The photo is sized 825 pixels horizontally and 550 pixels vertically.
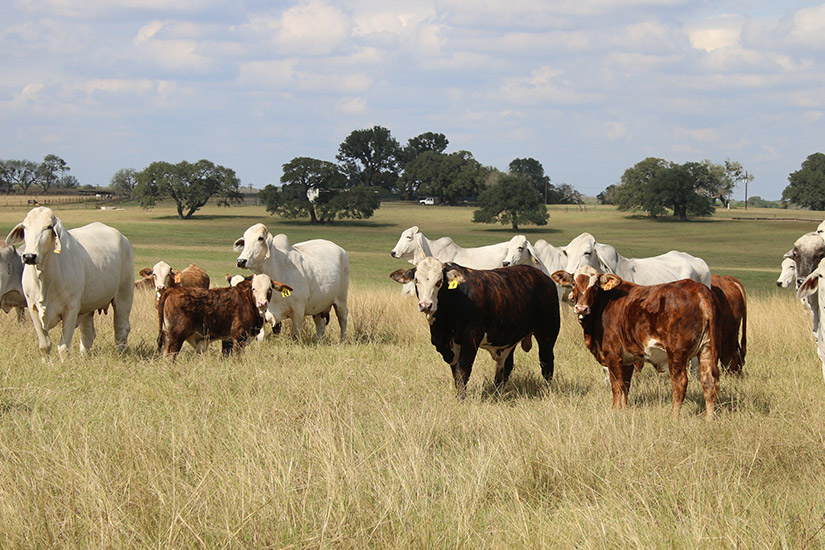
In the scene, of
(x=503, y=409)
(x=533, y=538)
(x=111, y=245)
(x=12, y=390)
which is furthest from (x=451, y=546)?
(x=111, y=245)

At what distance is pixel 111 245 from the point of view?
38.4 ft

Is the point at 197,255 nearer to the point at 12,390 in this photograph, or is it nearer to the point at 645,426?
the point at 12,390

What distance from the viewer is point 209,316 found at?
9.99 metres

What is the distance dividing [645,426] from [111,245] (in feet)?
27.0

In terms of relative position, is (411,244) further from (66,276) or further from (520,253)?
(66,276)

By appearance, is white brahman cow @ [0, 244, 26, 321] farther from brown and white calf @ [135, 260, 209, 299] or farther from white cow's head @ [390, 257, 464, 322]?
white cow's head @ [390, 257, 464, 322]

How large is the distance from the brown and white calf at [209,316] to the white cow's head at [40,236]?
146cm

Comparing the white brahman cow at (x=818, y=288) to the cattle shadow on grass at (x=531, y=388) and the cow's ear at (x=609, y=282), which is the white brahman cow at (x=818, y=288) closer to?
the cow's ear at (x=609, y=282)

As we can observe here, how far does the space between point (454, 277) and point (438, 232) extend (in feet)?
225

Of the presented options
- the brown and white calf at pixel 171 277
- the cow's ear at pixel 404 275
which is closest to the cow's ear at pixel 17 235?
the brown and white calf at pixel 171 277

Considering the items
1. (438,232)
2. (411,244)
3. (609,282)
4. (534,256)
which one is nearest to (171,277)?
(411,244)

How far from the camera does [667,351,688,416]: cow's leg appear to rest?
23.5ft

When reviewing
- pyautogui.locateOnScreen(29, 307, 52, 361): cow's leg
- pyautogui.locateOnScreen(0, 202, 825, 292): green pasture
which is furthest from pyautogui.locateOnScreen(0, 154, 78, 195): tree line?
pyautogui.locateOnScreen(29, 307, 52, 361): cow's leg

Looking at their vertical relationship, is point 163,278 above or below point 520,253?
below
